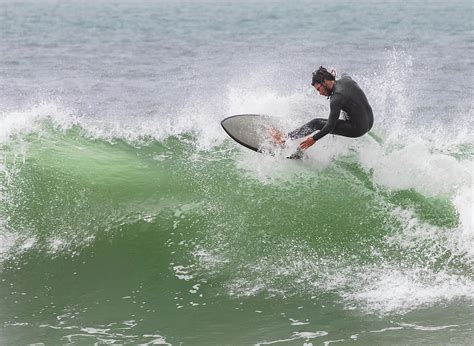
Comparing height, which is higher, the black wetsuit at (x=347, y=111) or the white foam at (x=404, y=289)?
the black wetsuit at (x=347, y=111)

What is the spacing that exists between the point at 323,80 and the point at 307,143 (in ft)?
2.79

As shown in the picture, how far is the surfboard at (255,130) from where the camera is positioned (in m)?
10.1

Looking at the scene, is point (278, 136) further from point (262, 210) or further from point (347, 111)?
point (347, 111)

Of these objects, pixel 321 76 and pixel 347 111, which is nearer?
pixel 321 76

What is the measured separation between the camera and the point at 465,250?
8.92m

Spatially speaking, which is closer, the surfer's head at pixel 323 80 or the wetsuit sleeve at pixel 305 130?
the surfer's head at pixel 323 80

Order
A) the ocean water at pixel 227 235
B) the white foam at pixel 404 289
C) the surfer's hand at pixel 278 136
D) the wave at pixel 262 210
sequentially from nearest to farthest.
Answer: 1. the ocean water at pixel 227 235
2. the white foam at pixel 404 289
3. the wave at pixel 262 210
4. the surfer's hand at pixel 278 136

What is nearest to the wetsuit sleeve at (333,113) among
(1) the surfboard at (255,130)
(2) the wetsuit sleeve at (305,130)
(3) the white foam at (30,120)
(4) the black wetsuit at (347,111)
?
(4) the black wetsuit at (347,111)

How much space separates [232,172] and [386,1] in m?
63.7

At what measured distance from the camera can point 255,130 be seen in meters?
10.3

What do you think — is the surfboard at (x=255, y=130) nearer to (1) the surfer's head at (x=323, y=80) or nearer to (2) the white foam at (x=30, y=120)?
(1) the surfer's head at (x=323, y=80)

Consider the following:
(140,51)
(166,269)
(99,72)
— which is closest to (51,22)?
(140,51)

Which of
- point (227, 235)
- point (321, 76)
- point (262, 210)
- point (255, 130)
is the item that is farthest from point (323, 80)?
point (227, 235)

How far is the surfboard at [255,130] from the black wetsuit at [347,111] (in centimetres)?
83
